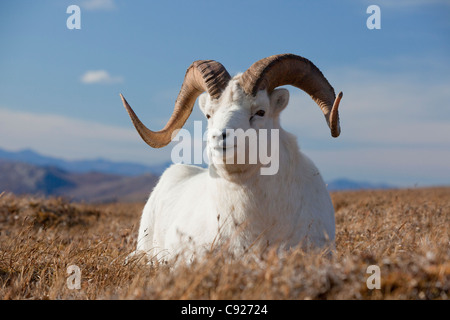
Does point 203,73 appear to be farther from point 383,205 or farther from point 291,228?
point 383,205

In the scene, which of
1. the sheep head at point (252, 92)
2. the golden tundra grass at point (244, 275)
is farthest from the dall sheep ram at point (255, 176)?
the golden tundra grass at point (244, 275)

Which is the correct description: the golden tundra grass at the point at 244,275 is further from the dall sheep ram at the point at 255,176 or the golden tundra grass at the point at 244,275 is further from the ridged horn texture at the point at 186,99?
the ridged horn texture at the point at 186,99

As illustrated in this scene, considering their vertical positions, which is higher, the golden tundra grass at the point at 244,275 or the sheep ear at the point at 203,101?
the sheep ear at the point at 203,101

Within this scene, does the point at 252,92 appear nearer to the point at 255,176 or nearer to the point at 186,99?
the point at 255,176

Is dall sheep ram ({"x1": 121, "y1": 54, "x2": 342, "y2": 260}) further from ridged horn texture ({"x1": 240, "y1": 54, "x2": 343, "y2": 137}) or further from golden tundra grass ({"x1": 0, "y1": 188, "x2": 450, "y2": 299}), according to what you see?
golden tundra grass ({"x1": 0, "y1": 188, "x2": 450, "y2": 299})

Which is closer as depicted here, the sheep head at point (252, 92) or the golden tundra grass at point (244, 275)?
the golden tundra grass at point (244, 275)

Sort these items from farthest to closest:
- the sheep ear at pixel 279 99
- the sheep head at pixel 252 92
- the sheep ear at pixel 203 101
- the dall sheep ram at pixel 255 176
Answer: the sheep ear at pixel 203 101 < the sheep ear at pixel 279 99 < the dall sheep ram at pixel 255 176 < the sheep head at pixel 252 92

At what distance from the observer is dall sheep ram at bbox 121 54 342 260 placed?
210 inches

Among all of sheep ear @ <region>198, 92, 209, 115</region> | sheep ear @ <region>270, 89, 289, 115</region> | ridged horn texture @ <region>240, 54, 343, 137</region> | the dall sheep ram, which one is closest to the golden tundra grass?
Answer: the dall sheep ram

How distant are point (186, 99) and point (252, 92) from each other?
1.43 m

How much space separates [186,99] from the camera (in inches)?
264

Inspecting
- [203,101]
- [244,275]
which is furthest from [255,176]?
[244,275]

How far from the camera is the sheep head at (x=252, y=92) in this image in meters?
5.20
